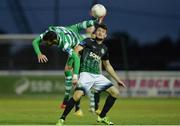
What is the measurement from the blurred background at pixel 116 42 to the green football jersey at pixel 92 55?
1417 cm

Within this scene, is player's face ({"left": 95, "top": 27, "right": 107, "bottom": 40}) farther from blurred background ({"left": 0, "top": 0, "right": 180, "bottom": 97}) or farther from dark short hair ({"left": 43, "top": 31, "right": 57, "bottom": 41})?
blurred background ({"left": 0, "top": 0, "right": 180, "bottom": 97})

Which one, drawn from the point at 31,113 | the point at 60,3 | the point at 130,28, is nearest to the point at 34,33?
the point at 60,3

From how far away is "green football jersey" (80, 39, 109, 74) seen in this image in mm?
13305

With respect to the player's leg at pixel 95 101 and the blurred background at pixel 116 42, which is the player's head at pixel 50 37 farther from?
the blurred background at pixel 116 42

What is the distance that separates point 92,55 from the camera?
13367 mm

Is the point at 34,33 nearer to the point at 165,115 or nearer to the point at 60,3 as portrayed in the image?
the point at 60,3

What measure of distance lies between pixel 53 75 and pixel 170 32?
8068 mm

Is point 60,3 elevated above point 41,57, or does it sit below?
below

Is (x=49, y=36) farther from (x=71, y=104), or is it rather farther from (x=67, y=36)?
(x=71, y=104)

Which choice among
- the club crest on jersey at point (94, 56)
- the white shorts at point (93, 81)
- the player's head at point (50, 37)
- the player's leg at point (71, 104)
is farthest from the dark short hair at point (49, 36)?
the player's leg at point (71, 104)

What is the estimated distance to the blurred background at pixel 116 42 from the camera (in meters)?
28.2

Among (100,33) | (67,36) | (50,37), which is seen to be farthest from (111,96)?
(67,36)

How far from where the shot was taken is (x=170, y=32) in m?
33.8

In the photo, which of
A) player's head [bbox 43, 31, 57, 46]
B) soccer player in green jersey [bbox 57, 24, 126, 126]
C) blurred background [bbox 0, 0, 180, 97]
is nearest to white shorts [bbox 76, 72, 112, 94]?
soccer player in green jersey [bbox 57, 24, 126, 126]
